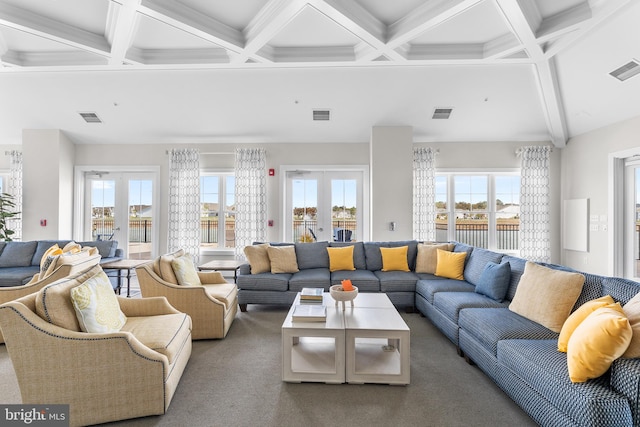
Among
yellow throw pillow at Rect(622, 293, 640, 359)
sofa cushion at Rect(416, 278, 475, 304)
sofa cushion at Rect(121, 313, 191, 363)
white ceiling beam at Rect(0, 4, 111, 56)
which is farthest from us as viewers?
sofa cushion at Rect(416, 278, 475, 304)

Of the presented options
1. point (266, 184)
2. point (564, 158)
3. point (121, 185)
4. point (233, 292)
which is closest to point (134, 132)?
point (121, 185)

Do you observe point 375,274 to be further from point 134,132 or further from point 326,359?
point 134,132

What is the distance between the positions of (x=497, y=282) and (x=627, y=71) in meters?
3.36

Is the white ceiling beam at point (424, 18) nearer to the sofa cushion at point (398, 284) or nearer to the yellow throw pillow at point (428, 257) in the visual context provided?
the yellow throw pillow at point (428, 257)

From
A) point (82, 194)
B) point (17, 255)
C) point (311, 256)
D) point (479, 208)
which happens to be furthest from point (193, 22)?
point (479, 208)

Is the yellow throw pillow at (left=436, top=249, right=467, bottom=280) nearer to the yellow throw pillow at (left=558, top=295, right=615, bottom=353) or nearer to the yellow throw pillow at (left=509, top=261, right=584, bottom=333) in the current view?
the yellow throw pillow at (left=509, top=261, right=584, bottom=333)

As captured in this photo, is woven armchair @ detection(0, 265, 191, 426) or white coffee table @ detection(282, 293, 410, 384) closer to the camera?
woven armchair @ detection(0, 265, 191, 426)

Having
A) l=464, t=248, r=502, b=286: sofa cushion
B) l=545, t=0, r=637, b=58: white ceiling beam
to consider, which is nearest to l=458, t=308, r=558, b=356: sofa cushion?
l=464, t=248, r=502, b=286: sofa cushion

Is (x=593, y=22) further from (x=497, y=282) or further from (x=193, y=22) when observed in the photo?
(x=193, y=22)

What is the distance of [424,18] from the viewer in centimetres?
338

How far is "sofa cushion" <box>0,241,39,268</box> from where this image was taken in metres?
4.71

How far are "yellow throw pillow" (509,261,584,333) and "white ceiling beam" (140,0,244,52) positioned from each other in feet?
13.2

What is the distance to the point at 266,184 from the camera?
20.0 ft

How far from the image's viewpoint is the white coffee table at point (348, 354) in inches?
90.4
